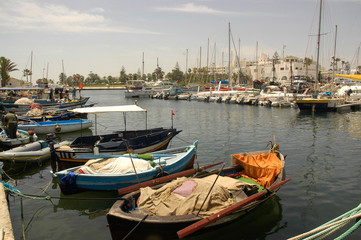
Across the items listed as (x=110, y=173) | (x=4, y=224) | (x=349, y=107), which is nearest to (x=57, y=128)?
(x=110, y=173)

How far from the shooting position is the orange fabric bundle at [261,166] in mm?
11781

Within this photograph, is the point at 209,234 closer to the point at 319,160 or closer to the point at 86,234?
the point at 86,234

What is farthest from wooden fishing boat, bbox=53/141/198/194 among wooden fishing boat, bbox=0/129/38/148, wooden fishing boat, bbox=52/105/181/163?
wooden fishing boat, bbox=0/129/38/148

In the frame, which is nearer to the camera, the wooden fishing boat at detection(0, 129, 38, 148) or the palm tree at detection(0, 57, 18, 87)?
the wooden fishing boat at detection(0, 129, 38, 148)

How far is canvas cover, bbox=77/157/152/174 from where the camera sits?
1263cm

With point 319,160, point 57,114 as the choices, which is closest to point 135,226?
point 319,160

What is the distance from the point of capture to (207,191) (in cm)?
886

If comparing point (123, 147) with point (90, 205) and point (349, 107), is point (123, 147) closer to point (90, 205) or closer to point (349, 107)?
point (90, 205)

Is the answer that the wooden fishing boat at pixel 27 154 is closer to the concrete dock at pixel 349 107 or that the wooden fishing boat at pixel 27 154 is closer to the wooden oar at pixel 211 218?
the wooden oar at pixel 211 218

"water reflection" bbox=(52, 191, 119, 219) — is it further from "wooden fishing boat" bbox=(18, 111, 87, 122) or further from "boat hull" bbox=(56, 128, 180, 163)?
"wooden fishing boat" bbox=(18, 111, 87, 122)

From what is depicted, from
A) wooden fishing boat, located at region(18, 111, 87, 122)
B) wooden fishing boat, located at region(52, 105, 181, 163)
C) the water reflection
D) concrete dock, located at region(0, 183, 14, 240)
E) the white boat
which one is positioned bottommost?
the water reflection

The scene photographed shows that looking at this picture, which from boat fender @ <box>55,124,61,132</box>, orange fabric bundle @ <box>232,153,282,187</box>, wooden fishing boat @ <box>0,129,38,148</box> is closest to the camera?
orange fabric bundle @ <box>232,153,282,187</box>

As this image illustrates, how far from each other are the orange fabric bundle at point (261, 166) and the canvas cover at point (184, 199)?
2.97 meters

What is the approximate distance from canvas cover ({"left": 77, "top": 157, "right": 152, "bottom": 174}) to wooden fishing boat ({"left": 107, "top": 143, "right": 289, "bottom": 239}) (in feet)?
9.07
